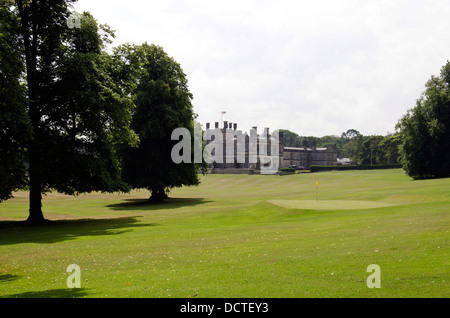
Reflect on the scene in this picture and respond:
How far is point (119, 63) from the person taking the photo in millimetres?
28875

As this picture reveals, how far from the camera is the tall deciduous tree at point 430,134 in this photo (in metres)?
62.3

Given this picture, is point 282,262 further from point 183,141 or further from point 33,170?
point 183,141

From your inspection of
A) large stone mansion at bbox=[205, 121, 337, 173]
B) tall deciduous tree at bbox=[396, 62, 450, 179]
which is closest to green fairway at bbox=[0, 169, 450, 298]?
tall deciduous tree at bbox=[396, 62, 450, 179]

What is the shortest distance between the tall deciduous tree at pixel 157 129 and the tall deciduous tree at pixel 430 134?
121 ft

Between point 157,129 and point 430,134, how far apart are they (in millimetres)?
42909

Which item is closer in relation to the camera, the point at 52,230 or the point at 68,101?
the point at 52,230

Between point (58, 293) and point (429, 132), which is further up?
point (429, 132)

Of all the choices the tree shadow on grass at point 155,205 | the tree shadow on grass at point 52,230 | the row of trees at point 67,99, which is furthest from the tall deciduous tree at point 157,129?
the tree shadow on grass at point 52,230

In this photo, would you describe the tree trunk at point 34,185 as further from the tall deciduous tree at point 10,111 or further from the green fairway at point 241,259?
the green fairway at point 241,259

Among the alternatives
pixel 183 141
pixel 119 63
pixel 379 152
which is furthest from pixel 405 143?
pixel 379 152

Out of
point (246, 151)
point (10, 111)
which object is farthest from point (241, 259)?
point (246, 151)

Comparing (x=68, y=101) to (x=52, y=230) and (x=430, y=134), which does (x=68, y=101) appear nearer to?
(x=52, y=230)

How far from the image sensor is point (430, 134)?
62.2m

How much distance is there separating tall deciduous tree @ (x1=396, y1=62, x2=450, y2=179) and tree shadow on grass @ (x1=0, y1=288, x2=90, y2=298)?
62399mm
